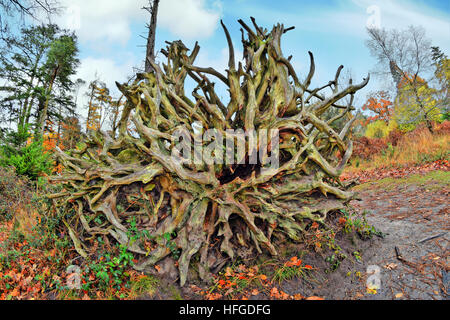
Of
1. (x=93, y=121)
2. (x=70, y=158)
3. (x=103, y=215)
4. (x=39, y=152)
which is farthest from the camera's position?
(x=93, y=121)

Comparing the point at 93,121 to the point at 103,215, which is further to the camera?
the point at 93,121

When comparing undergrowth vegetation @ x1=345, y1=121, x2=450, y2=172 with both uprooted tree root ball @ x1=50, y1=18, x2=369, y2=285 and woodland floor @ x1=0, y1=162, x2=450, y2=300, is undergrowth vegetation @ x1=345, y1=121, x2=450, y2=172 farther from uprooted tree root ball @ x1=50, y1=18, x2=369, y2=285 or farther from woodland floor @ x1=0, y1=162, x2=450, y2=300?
uprooted tree root ball @ x1=50, y1=18, x2=369, y2=285

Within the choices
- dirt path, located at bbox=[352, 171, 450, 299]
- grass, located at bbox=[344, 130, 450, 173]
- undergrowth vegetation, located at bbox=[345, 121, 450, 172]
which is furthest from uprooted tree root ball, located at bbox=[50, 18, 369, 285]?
undergrowth vegetation, located at bbox=[345, 121, 450, 172]

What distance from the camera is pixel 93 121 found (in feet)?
78.7

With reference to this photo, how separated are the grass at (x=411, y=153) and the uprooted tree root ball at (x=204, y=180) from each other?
6.29 meters

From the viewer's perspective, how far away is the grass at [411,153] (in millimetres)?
9766

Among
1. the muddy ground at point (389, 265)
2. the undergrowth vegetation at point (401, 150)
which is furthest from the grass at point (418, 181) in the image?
the undergrowth vegetation at point (401, 150)

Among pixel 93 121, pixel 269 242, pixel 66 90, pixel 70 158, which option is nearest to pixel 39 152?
pixel 70 158

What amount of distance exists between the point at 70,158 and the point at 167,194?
1.90 metres

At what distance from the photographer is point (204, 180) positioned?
355cm

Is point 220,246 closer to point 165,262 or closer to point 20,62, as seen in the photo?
point 165,262

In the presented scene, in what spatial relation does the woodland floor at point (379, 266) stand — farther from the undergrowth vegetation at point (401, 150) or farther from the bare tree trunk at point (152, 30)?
the bare tree trunk at point (152, 30)

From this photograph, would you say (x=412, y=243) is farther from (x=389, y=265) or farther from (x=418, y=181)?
(x=418, y=181)
